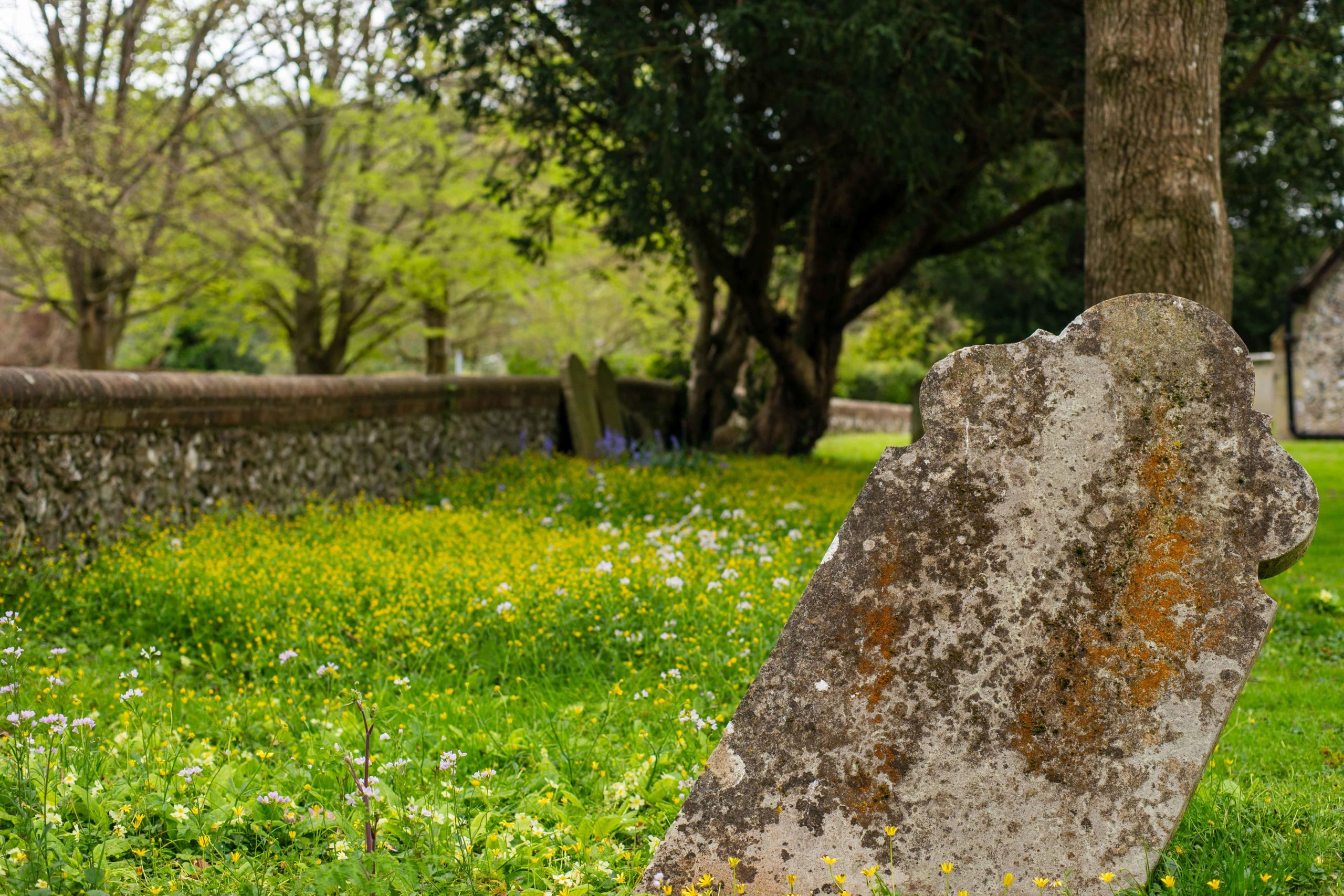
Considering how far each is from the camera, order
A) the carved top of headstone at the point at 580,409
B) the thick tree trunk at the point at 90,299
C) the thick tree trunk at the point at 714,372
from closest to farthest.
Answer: the carved top of headstone at the point at 580,409, the thick tree trunk at the point at 90,299, the thick tree trunk at the point at 714,372

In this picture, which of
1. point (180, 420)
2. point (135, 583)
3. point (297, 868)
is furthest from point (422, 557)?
point (297, 868)

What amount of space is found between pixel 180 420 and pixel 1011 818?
6.45m

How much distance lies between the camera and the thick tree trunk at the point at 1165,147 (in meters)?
5.43

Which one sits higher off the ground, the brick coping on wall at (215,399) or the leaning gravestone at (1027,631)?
the brick coping on wall at (215,399)

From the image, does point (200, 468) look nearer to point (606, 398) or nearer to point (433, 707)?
point (433, 707)

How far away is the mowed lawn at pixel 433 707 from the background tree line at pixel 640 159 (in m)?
2.85

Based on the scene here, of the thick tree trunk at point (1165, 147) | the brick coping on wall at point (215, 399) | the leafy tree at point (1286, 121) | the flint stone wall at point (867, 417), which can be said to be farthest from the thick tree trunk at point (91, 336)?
the flint stone wall at point (867, 417)

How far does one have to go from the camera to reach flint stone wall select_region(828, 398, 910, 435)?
25.5 meters

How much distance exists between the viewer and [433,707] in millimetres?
4078

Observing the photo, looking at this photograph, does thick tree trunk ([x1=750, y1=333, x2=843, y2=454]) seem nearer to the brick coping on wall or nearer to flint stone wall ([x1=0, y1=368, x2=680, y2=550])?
the brick coping on wall

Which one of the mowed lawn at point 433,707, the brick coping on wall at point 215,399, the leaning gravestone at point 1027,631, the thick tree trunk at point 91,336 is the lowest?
the mowed lawn at point 433,707

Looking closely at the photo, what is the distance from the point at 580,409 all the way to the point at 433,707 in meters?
8.23

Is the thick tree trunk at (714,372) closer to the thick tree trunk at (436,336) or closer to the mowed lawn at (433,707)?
the thick tree trunk at (436,336)

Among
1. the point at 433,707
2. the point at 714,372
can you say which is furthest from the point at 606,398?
the point at 433,707
